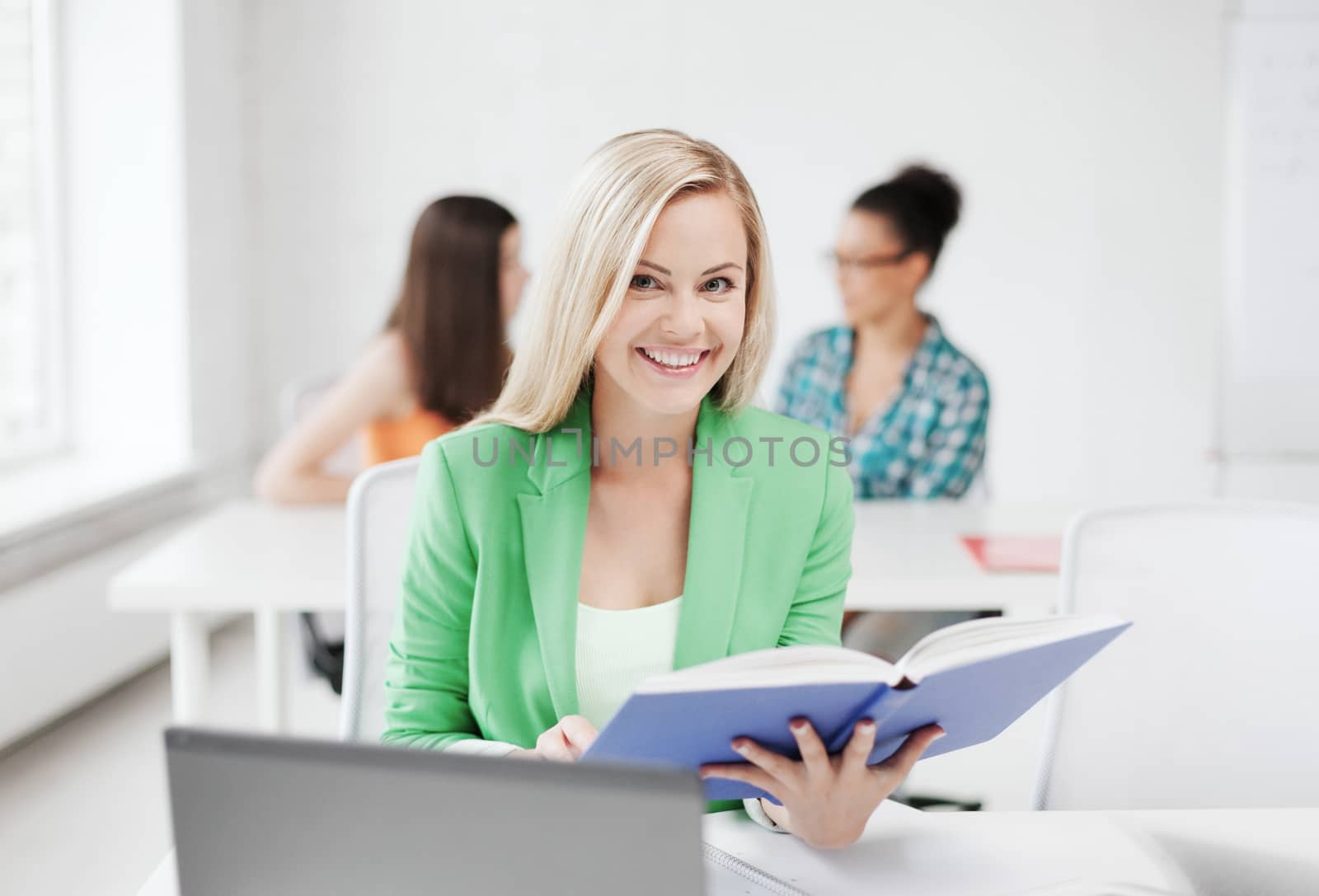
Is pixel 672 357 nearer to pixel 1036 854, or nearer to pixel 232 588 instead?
pixel 1036 854

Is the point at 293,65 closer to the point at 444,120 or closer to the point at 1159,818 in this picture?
the point at 444,120

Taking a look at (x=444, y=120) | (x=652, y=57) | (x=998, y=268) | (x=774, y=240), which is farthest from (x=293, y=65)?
(x=998, y=268)

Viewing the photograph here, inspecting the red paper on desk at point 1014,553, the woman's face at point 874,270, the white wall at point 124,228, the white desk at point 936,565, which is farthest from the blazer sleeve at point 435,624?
the white wall at point 124,228

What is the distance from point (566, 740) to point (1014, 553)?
4.49 ft

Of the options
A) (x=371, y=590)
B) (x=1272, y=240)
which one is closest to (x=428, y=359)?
(x=371, y=590)

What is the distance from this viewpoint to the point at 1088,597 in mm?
1372

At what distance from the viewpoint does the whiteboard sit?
393 centimetres

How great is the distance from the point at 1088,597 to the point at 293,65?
145 inches

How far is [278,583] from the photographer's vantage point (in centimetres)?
190

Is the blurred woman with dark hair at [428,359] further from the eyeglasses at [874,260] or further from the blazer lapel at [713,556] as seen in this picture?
the blazer lapel at [713,556]

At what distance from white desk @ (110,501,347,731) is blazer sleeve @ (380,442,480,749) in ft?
2.59

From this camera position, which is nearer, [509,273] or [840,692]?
[840,692]

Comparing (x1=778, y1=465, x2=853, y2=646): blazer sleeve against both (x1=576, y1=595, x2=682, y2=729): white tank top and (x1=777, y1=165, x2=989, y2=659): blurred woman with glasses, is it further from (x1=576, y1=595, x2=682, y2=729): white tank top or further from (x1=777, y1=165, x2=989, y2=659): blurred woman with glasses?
(x1=777, y1=165, x2=989, y2=659): blurred woman with glasses

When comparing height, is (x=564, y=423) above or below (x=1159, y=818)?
above
